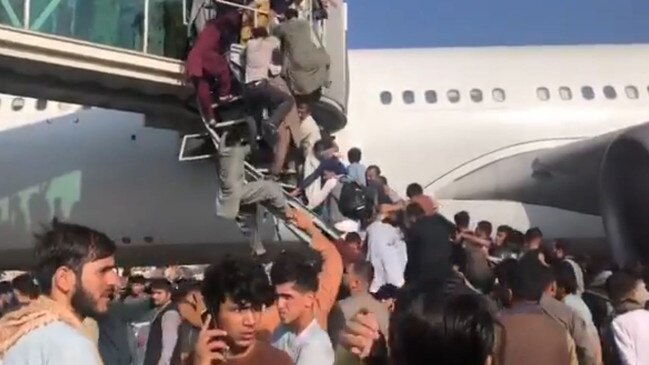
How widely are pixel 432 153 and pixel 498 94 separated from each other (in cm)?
146

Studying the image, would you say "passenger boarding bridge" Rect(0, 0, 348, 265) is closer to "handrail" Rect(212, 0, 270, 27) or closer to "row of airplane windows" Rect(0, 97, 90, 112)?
"handrail" Rect(212, 0, 270, 27)

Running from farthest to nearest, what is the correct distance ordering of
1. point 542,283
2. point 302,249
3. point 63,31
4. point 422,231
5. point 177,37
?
1. point 302,249
2. point 177,37
3. point 63,31
4. point 422,231
5. point 542,283

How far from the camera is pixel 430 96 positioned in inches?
592

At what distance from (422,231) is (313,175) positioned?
3.09 meters

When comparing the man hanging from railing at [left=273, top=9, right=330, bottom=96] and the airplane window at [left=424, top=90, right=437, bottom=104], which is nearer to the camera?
the man hanging from railing at [left=273, top=9, right=330, bottom=96]

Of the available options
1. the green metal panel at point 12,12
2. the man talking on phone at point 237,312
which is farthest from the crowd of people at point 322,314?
the green metal panel at point 12,12

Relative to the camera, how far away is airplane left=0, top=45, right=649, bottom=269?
42.2 feet

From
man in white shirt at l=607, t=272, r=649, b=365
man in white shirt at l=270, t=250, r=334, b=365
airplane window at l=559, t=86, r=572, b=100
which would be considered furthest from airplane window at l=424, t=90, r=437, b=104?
man in white shirt at l=270, t=250, r=334, b=365

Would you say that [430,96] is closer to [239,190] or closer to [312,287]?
[239,190]

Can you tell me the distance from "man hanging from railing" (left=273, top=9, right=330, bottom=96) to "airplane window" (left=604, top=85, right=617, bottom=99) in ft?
24.0

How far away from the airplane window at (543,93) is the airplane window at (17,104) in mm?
7139

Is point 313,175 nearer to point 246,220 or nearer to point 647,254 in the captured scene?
point 246,220

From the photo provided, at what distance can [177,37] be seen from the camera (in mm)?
10258

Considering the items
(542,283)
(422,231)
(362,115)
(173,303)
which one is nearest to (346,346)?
(542,283)
